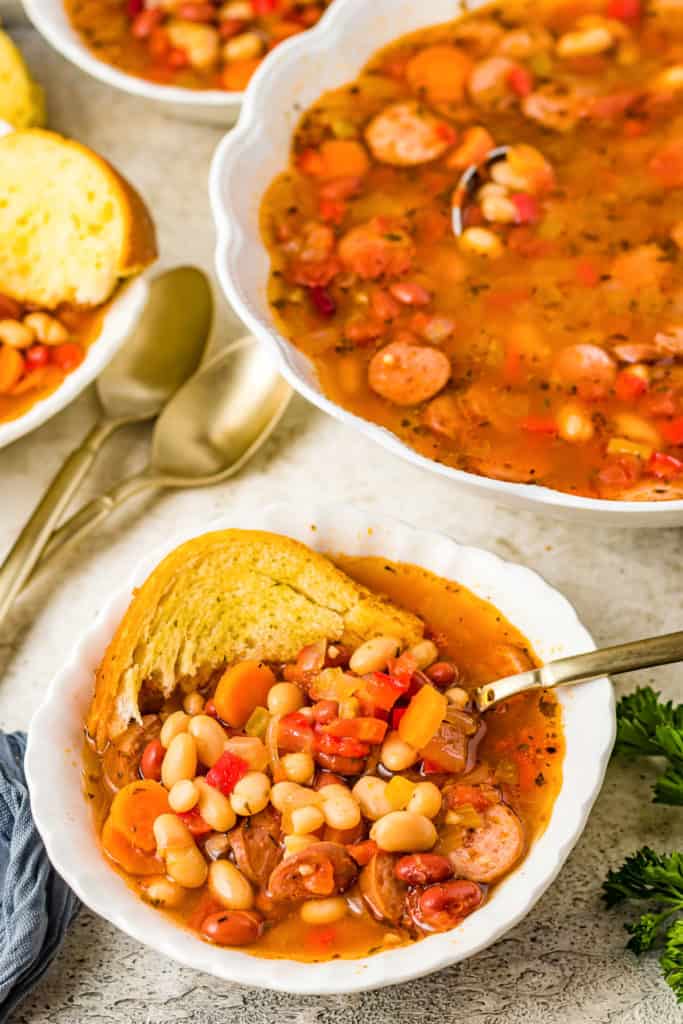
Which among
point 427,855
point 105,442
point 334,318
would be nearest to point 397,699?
point 427,855

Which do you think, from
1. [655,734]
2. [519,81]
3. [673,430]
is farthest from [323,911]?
[519,81]

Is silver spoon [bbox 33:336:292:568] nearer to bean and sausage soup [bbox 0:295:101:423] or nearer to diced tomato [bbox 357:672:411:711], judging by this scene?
bean and sausage soup [bbox 0:295:101:423]

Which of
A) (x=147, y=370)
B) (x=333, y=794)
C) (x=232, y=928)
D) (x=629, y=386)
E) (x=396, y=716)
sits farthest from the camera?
(x=147, y=370)

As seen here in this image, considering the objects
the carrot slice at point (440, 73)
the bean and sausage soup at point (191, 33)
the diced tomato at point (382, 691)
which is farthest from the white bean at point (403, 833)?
the bean and sausage soup at point (191, 33)

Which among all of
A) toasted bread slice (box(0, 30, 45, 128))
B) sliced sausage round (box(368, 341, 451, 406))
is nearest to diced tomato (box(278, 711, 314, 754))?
sliced sausage round (box(368, 341, 451, 406))

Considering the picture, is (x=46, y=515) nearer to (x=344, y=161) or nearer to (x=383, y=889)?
(x=344, y=161)

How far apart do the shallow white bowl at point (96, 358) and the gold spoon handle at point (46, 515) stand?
0.13 m

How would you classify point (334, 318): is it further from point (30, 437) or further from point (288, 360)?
point (30, 437)

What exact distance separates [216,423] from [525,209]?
2.82 ft

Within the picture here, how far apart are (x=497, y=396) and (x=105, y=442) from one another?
97cm

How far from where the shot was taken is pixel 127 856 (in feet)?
7.44

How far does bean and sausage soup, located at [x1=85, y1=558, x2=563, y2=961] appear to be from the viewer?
2.19 metres

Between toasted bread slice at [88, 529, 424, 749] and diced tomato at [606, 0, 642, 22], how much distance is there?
175 centimetres

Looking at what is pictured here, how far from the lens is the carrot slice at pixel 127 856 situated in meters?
2.26
